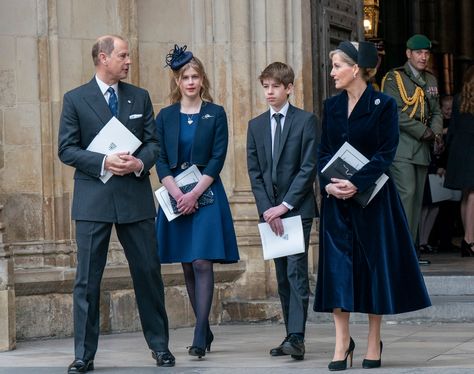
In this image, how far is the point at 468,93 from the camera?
13633 mm

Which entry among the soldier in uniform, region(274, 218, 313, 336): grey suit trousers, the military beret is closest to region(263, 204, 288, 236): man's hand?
region(274, 218, 313, 336): grey suit trousers

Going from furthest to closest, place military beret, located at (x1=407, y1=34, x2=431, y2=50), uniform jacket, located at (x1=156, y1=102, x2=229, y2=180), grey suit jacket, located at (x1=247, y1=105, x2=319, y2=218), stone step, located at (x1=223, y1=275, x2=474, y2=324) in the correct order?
military beret, located at (x1=407, y1=34, x2=431, y2=50), stone step, located at (x1=223, y1=275, x2=474, y2=324), uniform jacket, located at (x1=156, y1=102, x2=229, y2=180), grey suit jacket, located at (x1=247, y1=105, x2=319, y2=218)

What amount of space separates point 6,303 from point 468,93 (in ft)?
17.7

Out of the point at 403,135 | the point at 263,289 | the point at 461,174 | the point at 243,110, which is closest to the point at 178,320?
the point at 263,289

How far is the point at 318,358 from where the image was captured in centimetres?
934

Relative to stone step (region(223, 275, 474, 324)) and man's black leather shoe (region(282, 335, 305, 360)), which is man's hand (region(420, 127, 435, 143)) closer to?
stone step (region(223, 275, 474, 324))

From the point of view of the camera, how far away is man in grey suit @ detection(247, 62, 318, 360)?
949 cm

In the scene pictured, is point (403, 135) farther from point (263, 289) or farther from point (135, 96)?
point (135, 96)

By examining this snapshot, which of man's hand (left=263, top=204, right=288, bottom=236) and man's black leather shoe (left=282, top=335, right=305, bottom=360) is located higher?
man's hand (left=263, top=204, right=288, bottom=236)

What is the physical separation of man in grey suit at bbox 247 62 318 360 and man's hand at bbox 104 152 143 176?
1.06m

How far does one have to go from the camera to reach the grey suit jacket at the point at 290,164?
955 centimetres

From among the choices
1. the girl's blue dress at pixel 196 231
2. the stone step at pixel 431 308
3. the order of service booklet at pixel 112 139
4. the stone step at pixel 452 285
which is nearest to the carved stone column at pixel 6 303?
the girl's blue dress at pixel 196 231

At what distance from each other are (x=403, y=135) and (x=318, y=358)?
366 centimetres

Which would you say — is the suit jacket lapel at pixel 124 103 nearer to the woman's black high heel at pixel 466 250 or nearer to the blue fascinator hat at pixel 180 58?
the blue fascinator hat at pixel 180 58
